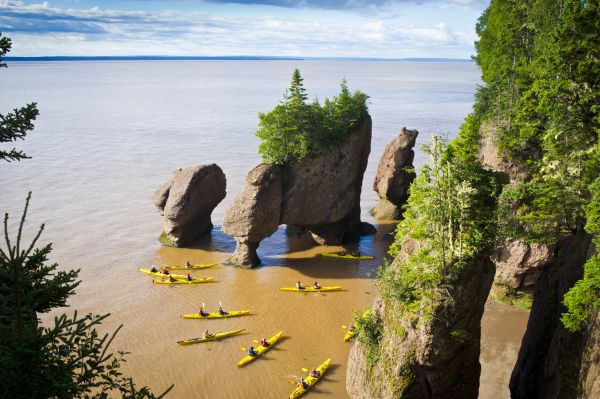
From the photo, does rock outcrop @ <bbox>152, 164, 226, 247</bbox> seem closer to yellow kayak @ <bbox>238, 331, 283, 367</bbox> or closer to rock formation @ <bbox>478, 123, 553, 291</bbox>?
yellow kayak @ <bbox>238, 331, 283, 367</bbox>

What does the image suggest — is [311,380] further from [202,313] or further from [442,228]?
[442,228]

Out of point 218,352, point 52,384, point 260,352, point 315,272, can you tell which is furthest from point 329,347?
point 52,384

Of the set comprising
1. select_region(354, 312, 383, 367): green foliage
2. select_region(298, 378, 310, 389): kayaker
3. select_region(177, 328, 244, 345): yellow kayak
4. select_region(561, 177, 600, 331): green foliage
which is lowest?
select_region(177, 328, 244, 345): yellow kayak

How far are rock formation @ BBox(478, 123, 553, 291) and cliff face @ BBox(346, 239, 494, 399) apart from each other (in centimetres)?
1253

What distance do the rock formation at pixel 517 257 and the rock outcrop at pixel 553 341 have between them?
7844 mm

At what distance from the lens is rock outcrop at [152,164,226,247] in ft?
145

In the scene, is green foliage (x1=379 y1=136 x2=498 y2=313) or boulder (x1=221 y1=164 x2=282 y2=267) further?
boulder (x1=221 y1=164 x2=282 y2=267)

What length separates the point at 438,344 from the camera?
1912cm

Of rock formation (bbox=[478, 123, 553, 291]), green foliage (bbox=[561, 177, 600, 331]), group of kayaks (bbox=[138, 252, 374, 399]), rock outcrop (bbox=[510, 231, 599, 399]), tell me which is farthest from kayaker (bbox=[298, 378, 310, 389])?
rock formation (bbox=[478, 123, 553, 291])

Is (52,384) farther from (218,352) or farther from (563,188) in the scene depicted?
(563,188)

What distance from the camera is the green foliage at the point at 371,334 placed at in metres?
21.5

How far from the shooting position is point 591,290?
1652 centimetres

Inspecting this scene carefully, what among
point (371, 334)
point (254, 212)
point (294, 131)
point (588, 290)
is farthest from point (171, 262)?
point (588, 290)

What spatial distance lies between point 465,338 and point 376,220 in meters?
32.9
